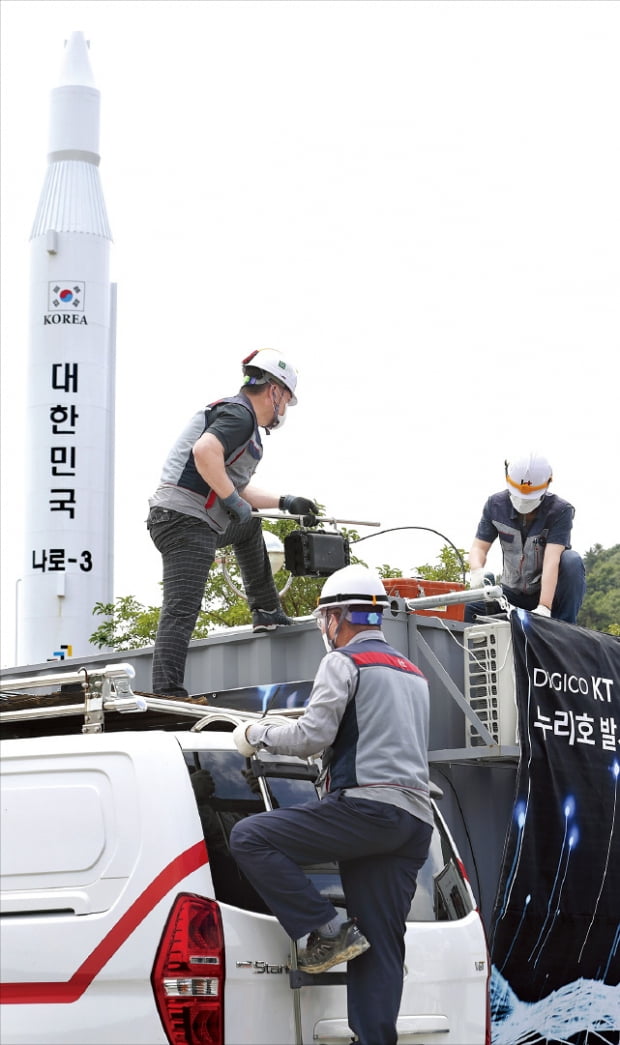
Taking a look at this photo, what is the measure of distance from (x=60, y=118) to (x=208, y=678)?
2645 cm

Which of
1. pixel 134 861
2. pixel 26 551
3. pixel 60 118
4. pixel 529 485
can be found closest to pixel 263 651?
pixel 529 485

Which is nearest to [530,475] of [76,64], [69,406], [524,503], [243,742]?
[524,503]

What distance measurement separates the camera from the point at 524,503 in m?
9.48

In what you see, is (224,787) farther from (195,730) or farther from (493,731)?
(493,731)

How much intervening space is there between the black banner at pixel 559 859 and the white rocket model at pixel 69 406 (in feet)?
73.8

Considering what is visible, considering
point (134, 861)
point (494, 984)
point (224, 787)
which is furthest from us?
point (494, 984)

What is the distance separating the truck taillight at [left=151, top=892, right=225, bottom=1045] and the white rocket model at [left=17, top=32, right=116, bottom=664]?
1026 inches

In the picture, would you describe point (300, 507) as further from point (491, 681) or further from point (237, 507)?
point (491, 681)

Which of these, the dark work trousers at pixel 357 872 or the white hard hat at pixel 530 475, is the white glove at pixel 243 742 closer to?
the dark work trousers at pixel 357 872

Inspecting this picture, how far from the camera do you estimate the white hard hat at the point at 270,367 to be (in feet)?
26.8

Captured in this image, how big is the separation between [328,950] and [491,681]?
12.4ft

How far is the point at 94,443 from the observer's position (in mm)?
31141

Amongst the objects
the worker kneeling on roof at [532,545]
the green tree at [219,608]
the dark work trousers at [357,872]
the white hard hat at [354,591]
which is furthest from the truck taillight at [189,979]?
the green tree at [219,608]

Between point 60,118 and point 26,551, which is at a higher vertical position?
point 60,118
